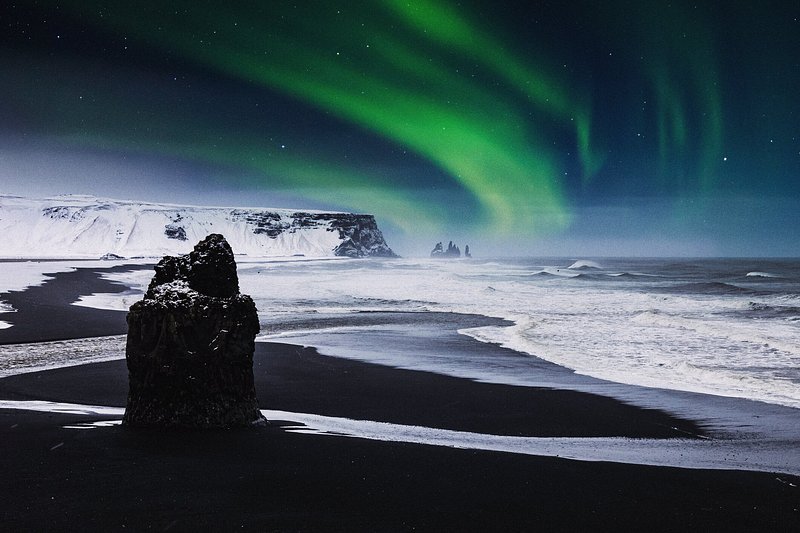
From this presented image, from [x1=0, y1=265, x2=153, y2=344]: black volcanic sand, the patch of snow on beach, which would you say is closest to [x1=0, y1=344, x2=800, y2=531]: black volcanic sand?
→ the patch of snow on beach

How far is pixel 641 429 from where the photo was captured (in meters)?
7.16

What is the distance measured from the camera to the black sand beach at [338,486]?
12.8 feet

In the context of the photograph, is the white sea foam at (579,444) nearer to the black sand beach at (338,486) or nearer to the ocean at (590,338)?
the black sand beach at (338,486)

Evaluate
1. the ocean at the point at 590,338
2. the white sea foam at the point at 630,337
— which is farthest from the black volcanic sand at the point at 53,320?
the ocean at the point at 590,338

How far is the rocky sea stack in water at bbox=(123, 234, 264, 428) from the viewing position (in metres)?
5.80

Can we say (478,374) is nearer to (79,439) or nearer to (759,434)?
(759,434)

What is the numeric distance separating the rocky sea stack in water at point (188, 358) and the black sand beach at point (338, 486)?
20cm

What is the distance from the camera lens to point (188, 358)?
580 cm

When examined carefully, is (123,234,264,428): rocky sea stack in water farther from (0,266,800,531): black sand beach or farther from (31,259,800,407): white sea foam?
(31,259,800,407): white sea foam

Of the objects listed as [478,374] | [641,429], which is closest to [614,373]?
[478,374]

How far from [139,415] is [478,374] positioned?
20.9 feet

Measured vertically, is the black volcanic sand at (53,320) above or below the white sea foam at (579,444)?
below

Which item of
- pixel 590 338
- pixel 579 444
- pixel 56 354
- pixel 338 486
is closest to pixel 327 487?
pixel 338 486

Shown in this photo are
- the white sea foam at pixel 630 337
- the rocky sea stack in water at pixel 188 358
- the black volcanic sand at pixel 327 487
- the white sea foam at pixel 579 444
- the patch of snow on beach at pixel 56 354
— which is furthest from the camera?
the white sea foam at pixel 630 337
